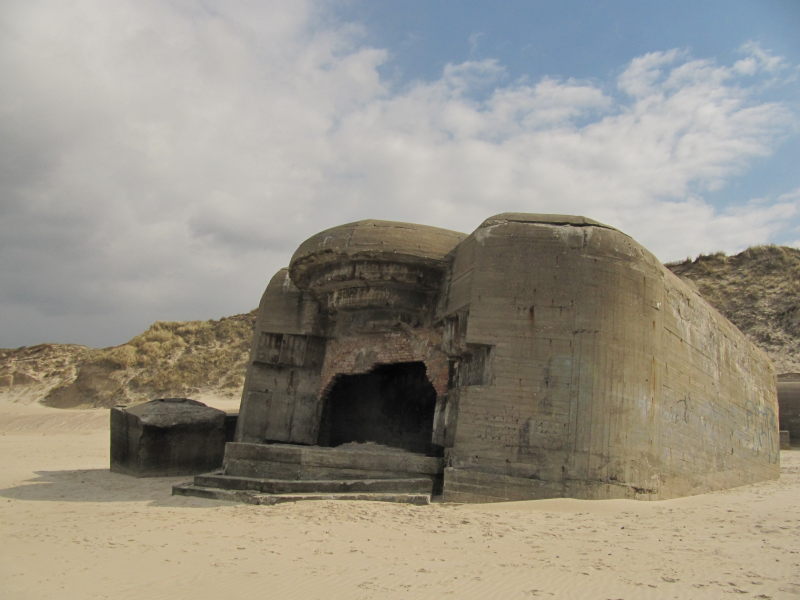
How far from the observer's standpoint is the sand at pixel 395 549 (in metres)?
3.84

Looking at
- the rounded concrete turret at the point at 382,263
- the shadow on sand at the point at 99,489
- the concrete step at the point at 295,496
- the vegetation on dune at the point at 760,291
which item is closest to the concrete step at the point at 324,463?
the concrete step at the point at 295,496

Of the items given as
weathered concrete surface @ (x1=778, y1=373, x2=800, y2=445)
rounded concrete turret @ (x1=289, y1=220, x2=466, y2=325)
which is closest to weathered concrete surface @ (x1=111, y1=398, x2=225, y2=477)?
rounded concrete turret @ (x1=289, y1=220, x2=466, y2=325)

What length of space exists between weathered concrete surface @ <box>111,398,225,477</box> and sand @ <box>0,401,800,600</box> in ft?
5.85

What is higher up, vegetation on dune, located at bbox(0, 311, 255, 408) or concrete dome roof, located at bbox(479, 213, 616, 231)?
concrete dome roof, located at bbox(479, 213, 616, 231)

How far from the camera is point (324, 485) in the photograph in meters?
6.64

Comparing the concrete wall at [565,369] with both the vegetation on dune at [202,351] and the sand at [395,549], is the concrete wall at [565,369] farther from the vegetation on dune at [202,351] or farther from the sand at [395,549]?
the vegetation on dune at [202,351]

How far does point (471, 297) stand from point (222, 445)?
14.7ft

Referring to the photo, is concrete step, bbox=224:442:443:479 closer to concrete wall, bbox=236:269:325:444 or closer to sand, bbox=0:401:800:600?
sand, bbox=0:401:800:600

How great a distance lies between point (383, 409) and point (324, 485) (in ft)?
13.4

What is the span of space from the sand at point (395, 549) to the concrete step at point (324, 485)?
336mm

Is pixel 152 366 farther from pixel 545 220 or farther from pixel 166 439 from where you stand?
pixel 545 220

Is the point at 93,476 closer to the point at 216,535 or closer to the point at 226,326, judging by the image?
the point at 216,535

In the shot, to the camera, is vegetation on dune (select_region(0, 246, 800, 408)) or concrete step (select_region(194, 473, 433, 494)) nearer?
concrete step (select_region(194, 473, 433, 494))

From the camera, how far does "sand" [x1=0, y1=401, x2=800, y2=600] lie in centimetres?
384
